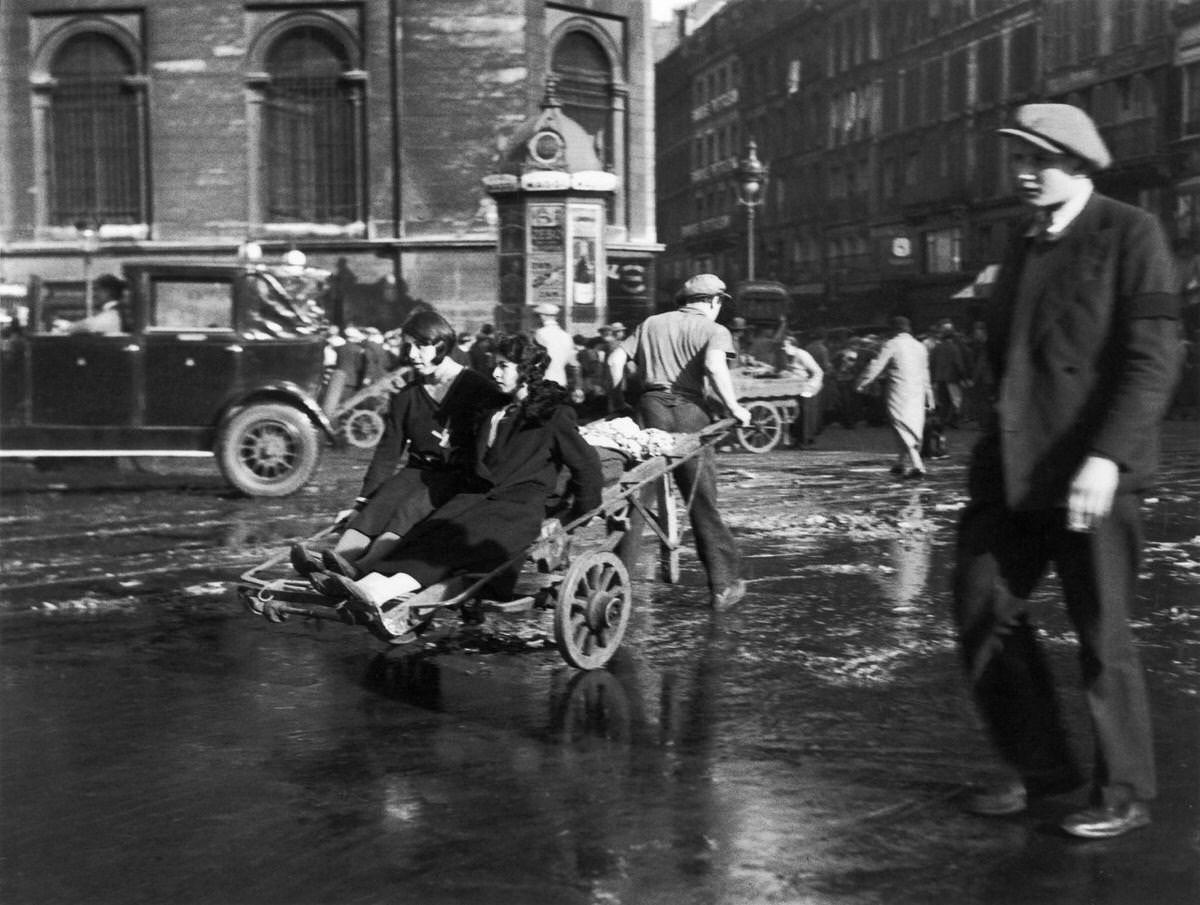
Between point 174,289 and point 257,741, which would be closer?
point 257,741

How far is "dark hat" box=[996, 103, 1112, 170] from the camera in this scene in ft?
14.0

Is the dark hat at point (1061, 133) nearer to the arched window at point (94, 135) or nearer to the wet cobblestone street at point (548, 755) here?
the wet cobblestone street at point (548, 755)

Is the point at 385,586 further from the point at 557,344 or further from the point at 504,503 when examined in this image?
the point at 557,344

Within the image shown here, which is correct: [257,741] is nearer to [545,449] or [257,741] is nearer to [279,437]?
[545,449]

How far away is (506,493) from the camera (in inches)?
259

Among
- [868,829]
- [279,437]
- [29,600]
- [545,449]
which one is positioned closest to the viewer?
[868,829]

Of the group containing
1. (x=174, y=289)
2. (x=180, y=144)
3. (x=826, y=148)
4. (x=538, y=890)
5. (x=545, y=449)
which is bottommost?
(x=538, y=890)

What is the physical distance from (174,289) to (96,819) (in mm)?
10552

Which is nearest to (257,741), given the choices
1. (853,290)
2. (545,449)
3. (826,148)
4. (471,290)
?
(545,449)

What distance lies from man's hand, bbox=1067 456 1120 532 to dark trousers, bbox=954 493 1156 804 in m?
0.11

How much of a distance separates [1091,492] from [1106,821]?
2.89 ft

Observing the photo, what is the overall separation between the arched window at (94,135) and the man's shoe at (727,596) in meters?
23.5

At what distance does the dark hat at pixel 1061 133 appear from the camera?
428 centimetres

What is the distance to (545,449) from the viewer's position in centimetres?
670
